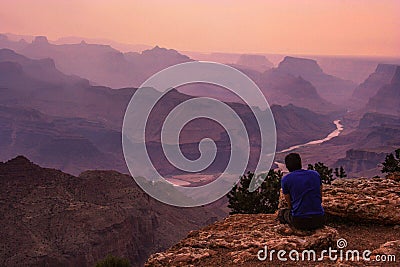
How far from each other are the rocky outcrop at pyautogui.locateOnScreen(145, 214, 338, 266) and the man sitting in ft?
0.77

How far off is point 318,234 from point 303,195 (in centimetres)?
79

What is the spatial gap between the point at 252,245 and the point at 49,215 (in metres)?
41.3

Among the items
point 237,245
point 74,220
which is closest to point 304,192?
point 237,245

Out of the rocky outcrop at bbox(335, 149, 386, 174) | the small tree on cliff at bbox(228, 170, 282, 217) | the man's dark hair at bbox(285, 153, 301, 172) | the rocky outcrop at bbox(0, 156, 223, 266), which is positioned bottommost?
the rocky outcrop at bbox(0, 156, 223, 266)

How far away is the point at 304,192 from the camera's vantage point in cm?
782

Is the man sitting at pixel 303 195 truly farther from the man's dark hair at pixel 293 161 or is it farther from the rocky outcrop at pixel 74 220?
the rocky outcrop at pixel 74 220

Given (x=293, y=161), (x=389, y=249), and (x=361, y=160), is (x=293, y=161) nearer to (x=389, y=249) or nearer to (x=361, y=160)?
(x=389, y=249)

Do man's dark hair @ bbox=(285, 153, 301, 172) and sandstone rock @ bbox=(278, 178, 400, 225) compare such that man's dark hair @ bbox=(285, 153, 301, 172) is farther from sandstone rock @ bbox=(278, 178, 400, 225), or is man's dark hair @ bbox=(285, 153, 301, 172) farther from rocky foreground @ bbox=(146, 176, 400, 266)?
sandstone rock @ bbox=(278, 178, 400, 225)

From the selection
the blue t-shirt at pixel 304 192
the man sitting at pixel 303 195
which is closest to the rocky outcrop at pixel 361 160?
the man sitting at pixel 303 195

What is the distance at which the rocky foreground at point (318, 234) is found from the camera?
774cm

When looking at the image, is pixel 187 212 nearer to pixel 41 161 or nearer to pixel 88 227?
pixel 88 227

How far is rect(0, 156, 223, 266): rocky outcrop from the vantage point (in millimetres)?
40812

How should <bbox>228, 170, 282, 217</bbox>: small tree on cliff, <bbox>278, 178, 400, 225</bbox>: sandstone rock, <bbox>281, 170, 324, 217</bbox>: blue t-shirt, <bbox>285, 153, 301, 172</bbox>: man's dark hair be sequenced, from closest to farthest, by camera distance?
<bbox>281, 170, 324, 217</bbox>: blue t-shirt
<bbox>285, 153, 301, 172</bbox>: man's dark hair
<bbox>278, 178, 400, 225</bbox>: sandstone rock
<bbox>228, 170, 282, 217</bbox>: small tree on cliff

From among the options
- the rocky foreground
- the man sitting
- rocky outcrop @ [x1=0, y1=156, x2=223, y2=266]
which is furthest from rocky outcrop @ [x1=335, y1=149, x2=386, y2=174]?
the man sitting
